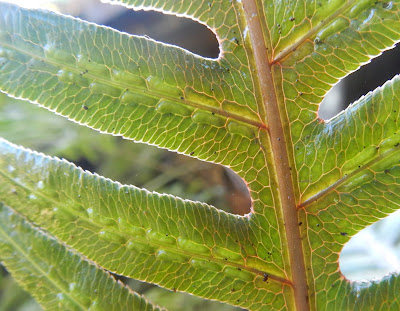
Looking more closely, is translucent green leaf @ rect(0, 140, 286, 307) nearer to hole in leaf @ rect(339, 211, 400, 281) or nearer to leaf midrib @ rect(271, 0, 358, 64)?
leaf midrib @ rect(271, 0, 358, 64)

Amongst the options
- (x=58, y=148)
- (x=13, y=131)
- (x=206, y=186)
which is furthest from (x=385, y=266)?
(x=13, y=131)

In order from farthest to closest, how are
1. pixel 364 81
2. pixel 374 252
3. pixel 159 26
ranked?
1. pixel 374 252
2. pixel 159 26
3. pixel 364 81

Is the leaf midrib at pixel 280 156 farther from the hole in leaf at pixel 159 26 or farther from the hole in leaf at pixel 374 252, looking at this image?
the hole in leaf at pixel 374 252

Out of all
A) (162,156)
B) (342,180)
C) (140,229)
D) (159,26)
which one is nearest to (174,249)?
(140,229)

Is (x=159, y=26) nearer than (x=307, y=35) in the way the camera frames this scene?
No

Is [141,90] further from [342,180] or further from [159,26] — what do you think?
[159,26]

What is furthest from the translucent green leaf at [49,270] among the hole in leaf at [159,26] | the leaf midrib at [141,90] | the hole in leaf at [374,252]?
the hole in leaf at [374,252]

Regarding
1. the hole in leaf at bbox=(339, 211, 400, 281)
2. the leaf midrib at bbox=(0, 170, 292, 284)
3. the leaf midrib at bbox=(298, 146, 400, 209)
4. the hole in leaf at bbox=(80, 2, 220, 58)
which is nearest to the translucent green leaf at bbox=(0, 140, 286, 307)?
the leaf midrib at bbox=(0, 170, 292, 284)
